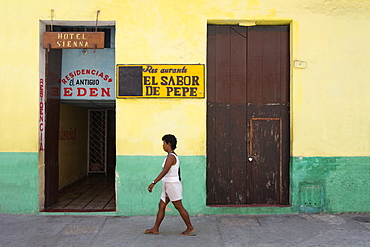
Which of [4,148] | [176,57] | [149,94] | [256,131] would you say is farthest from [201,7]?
[4,148]

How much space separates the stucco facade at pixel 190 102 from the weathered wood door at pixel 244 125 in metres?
0.24

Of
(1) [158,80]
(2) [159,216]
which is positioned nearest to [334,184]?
(2) [159,216]

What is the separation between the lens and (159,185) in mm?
5926

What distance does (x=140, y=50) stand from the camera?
595 cm

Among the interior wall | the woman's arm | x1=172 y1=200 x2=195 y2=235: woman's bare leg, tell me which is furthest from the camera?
the interior wall

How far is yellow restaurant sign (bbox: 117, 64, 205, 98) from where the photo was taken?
593 centimetres

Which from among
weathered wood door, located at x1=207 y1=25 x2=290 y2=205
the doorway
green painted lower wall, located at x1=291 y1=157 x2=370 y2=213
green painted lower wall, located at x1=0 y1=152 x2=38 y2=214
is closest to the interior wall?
the doorway

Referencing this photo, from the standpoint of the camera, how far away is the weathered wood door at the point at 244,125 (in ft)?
20.2

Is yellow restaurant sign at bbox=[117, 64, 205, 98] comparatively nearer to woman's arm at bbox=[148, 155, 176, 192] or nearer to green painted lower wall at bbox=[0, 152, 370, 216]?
green painted lower wall at bbox=[0, 152, 370, 216]

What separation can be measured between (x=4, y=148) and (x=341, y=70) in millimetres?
6391

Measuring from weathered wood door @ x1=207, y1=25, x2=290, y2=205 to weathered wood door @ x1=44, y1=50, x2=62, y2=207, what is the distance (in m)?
3.05

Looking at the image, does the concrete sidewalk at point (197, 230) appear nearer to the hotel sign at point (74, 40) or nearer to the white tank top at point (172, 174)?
the white tank top at point (172, 174)

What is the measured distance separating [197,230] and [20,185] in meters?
3.34

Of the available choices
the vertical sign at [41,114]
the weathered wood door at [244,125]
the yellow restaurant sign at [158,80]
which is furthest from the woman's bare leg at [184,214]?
the vertical sign at [41,114]
